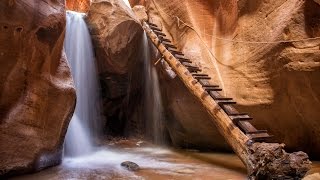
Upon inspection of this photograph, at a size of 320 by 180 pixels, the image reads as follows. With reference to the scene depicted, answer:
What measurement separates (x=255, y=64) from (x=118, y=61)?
4.95 metres

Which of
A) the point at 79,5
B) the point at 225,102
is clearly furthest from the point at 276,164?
the point at 79,5

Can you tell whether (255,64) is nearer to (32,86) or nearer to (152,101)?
(152,101)

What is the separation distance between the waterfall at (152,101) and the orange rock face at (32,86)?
3.98m

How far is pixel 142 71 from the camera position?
36.2ft

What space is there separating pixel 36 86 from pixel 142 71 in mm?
5411

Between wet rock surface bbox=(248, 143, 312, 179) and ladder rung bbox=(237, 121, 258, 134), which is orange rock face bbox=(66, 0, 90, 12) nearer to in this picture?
ladder rung bbox=(237, 121, 258, 134)

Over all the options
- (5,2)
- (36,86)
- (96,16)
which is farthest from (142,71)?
(5,2)

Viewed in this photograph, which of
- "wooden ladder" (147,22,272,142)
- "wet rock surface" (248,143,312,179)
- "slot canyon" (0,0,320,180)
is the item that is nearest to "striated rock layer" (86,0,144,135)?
"slot canyon" (0,0,320,180)

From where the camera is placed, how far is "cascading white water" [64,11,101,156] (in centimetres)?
983

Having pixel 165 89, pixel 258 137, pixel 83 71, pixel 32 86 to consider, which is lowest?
pixel 258 137

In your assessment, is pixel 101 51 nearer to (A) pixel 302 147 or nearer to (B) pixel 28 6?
(B) pixel 28 6

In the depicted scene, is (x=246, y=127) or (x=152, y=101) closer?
(x=246, y=127)

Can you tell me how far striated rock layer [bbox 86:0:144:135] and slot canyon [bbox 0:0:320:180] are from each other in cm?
4

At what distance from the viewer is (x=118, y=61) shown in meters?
10.6
